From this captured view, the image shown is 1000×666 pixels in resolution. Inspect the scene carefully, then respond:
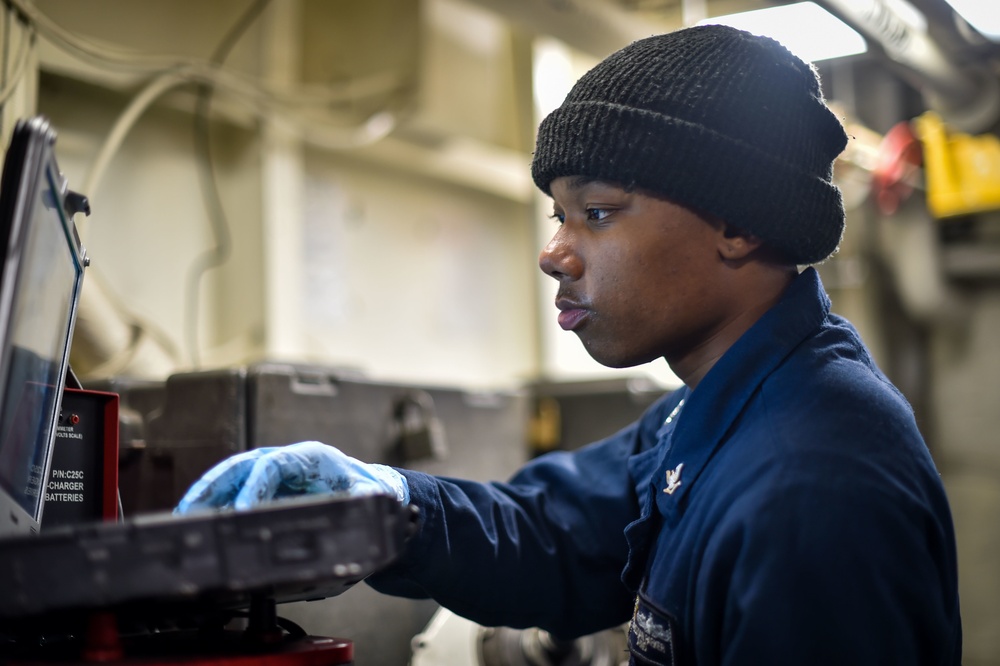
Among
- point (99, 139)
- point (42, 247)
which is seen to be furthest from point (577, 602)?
point (99, 139)

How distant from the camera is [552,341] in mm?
2561

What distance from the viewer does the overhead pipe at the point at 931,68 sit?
1.60m

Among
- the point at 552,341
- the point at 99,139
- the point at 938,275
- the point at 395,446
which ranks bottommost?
the point at 395,446

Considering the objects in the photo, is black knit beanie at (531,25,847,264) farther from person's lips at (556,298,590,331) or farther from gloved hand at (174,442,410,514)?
gloved hand at (174,442,410,514)

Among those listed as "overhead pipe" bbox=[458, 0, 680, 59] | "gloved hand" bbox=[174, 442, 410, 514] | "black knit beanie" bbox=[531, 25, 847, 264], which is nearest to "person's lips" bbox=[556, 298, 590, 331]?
"black knit beanie" bbox=[531, 25, 847, 264]

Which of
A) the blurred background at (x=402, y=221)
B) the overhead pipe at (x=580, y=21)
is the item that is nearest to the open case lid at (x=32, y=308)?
the blurred background at (x=402, y=221)

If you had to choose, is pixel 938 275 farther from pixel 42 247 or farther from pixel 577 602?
pixel 42 247

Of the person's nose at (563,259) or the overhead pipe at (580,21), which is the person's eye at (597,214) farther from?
the overhead pipe at (580,21)

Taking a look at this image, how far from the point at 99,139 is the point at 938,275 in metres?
2.16

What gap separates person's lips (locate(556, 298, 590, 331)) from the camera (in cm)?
104

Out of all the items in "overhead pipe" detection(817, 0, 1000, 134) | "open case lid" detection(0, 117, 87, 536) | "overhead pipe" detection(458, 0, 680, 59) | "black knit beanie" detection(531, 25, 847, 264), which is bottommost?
"open case lid" detection(0, 117, 87, 536)

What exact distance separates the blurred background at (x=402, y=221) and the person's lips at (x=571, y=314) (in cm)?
43

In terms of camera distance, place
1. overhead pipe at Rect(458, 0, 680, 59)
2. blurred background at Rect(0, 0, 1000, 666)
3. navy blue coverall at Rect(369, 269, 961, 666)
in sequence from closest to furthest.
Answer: navy blue coverall at Rect(369, 269, 961, 666) → blurred background at Rect(0, 0, 1000, 666) → overhead pipe at Rect(458, 0, 680, 59)

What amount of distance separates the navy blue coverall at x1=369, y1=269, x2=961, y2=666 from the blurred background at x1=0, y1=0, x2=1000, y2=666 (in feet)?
0.99
